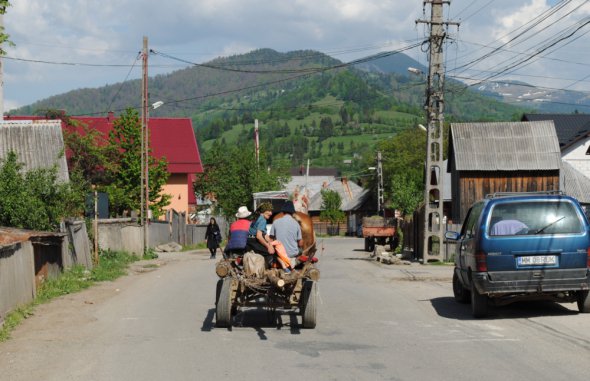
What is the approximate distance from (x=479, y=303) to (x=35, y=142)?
24425 millimetres

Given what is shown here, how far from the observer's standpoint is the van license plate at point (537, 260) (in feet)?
40.3

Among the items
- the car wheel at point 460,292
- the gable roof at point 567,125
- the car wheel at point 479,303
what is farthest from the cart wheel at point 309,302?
the gable roof at point 567,125

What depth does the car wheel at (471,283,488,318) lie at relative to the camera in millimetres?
12773

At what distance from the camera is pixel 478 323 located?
40.9 feet

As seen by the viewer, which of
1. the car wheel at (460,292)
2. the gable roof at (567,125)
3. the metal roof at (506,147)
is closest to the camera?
the car wheel at (460,292)

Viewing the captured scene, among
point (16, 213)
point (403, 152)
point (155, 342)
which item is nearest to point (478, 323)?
point (155, 342)

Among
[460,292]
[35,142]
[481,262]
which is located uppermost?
[35,142]

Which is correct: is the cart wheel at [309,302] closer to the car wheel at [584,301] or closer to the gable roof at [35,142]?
the car wheel at [584,301]

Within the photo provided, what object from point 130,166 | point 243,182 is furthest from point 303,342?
point 243,182

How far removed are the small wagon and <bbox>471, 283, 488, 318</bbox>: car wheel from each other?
271cm

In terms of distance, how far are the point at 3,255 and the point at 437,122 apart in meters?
20.2

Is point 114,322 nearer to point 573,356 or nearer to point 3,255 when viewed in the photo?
point 3,255

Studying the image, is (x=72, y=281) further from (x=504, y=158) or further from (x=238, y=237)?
(x=504, y=158)

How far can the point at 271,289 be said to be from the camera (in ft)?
38.3
